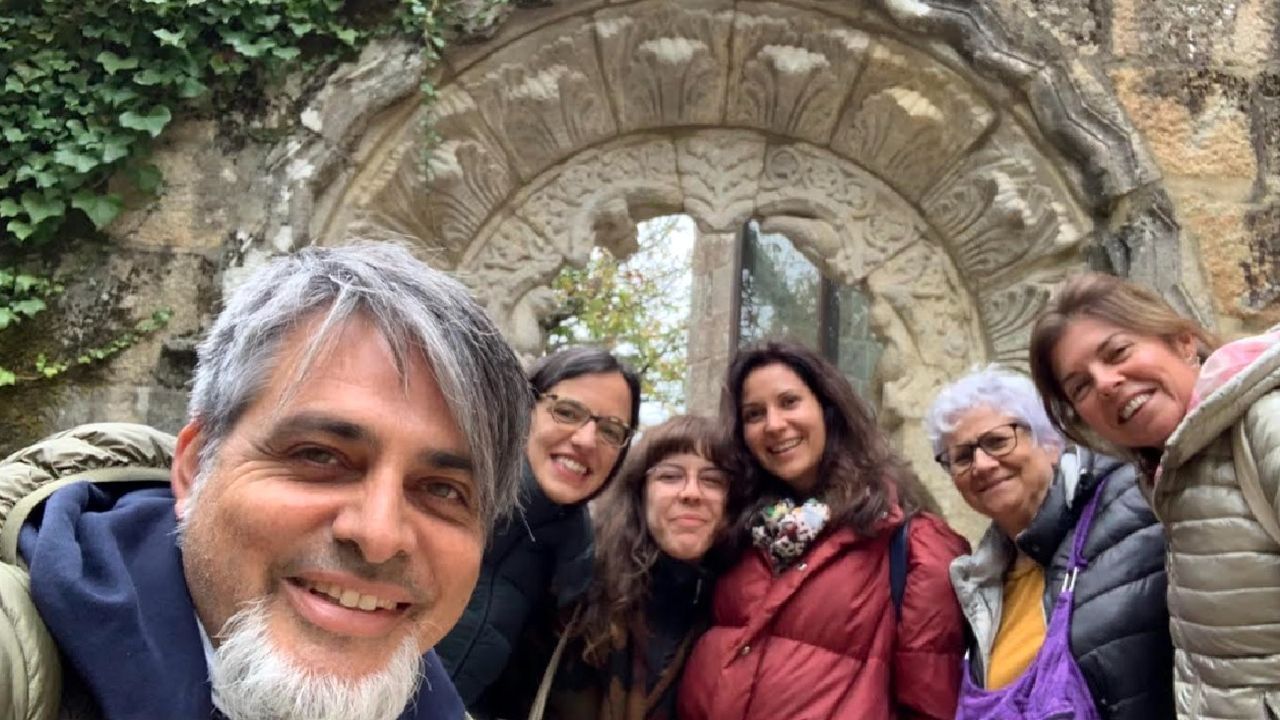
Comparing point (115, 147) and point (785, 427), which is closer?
point (785, 427)

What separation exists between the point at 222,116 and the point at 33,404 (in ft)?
2.95

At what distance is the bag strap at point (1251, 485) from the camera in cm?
129

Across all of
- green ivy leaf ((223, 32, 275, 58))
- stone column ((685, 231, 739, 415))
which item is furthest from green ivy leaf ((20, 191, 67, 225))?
stone column ((685, 231, 739, 415))

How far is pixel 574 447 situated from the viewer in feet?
6.21

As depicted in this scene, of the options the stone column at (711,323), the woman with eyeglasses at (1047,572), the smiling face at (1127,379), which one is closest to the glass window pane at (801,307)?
the stone column at (711,323)

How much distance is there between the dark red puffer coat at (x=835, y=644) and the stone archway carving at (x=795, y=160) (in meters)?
1.05

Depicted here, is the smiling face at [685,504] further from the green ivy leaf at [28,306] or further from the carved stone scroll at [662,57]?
the green ivy leaf at [28,306]

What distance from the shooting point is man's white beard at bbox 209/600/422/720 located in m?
0.83

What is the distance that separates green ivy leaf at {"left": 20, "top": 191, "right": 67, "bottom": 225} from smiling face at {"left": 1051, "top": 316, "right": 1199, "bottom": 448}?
2398 millimetres

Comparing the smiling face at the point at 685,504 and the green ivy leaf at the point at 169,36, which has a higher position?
the green ivy leaf at the point at 169,36

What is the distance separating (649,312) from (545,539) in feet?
26.0

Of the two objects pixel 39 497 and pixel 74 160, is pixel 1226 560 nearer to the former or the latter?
pixel 39 497

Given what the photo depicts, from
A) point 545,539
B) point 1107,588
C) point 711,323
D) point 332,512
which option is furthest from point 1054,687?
point 711,323

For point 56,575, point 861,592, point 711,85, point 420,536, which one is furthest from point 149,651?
point 711,85
